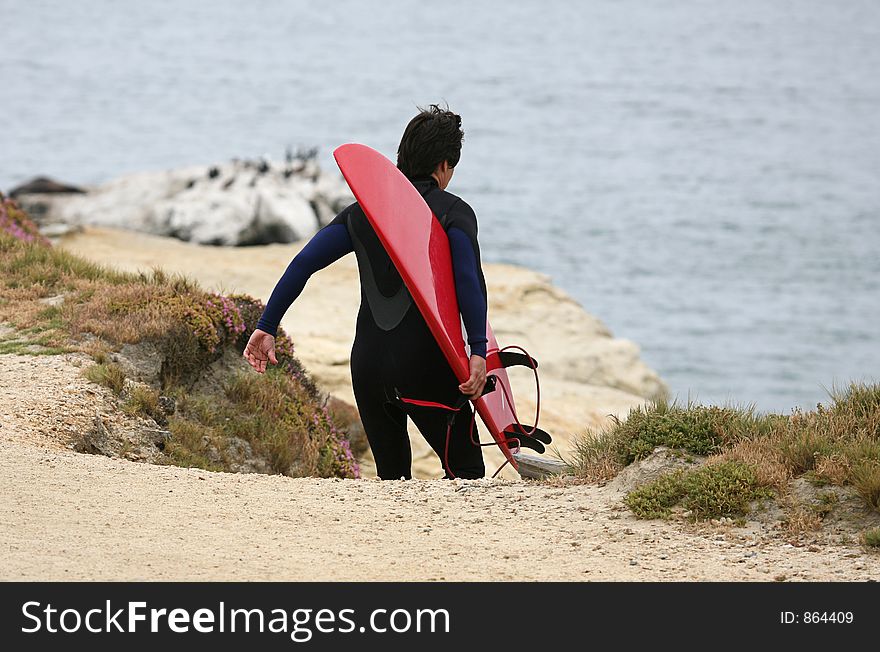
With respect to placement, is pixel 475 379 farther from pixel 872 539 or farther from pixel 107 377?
pixel 107 377

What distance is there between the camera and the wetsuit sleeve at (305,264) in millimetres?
6590

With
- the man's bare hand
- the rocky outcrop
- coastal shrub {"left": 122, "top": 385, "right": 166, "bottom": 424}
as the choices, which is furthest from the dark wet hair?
the rocky outcrop

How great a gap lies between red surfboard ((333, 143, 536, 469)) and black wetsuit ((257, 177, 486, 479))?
4.1 inches

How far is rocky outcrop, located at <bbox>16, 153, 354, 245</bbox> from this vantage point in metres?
24.9

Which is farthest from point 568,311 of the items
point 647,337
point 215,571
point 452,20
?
point 452,20

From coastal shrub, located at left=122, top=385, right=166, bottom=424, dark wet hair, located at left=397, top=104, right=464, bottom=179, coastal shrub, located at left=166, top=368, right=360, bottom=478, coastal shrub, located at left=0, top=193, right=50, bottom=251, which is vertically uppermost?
dark wet hair, located at left=397, top=104, right=464, bottom=179

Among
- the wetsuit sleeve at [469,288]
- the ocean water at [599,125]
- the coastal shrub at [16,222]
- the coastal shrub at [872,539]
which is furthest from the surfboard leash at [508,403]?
the coastal shrub at [16,222]

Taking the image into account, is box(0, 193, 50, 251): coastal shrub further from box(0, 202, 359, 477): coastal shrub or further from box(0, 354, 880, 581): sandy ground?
box(0, 354, 880, 581): sandy ground

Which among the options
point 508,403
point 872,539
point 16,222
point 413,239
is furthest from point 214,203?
point 872,539

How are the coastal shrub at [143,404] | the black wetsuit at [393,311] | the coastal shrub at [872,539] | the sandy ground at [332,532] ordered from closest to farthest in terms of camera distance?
the sandy ground at [332,532]
the coastal shrub at [872,539]
the black wetsuit at [393,311]
the coastal shrub at [143,404]

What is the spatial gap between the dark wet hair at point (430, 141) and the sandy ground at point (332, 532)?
180 cm

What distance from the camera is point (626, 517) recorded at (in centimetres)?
608

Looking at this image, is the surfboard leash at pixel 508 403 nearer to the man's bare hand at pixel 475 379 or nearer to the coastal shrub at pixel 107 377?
the man's bare hand at pixel 475 379
